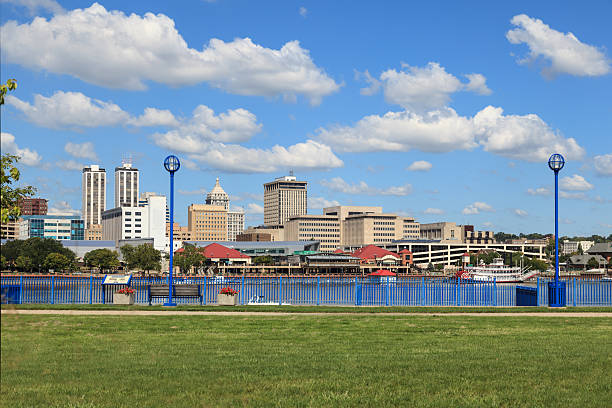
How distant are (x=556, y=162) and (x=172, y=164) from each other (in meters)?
20.3

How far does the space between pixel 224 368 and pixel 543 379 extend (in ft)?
21.7

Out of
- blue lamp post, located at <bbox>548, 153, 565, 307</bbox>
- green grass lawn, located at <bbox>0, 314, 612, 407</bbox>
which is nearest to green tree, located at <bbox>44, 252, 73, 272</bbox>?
blue lamp post, located at <bbox>548, 153, 565, 307</bbox>

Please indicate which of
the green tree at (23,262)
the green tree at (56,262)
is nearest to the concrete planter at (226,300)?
the green tree at (23,262)

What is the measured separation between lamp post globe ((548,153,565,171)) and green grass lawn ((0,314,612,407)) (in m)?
15.2

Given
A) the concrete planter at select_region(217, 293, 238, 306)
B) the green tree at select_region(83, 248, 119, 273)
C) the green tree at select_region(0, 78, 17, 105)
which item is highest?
the green tree at select_region(0, 78, 17, 105)

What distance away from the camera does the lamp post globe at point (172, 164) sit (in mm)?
37188

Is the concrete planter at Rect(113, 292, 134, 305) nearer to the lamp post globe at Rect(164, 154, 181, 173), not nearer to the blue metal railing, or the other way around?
the blue metal railing

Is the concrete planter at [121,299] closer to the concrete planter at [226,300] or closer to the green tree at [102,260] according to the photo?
the concrete planter at [226,300]

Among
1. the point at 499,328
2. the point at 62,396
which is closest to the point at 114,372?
the point at 62,396

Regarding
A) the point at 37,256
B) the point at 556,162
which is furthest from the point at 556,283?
the point at 37,256

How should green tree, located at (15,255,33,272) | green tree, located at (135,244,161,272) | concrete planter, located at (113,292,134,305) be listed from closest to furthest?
concrete planter, located at (113,292,134,305) → green tree, located at (15,255,33,272) → green tree, located at (135,244,161,272)

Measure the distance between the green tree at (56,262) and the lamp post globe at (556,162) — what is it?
432ft

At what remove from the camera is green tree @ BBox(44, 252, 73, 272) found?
491 ft

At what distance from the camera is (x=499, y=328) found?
22938mm
